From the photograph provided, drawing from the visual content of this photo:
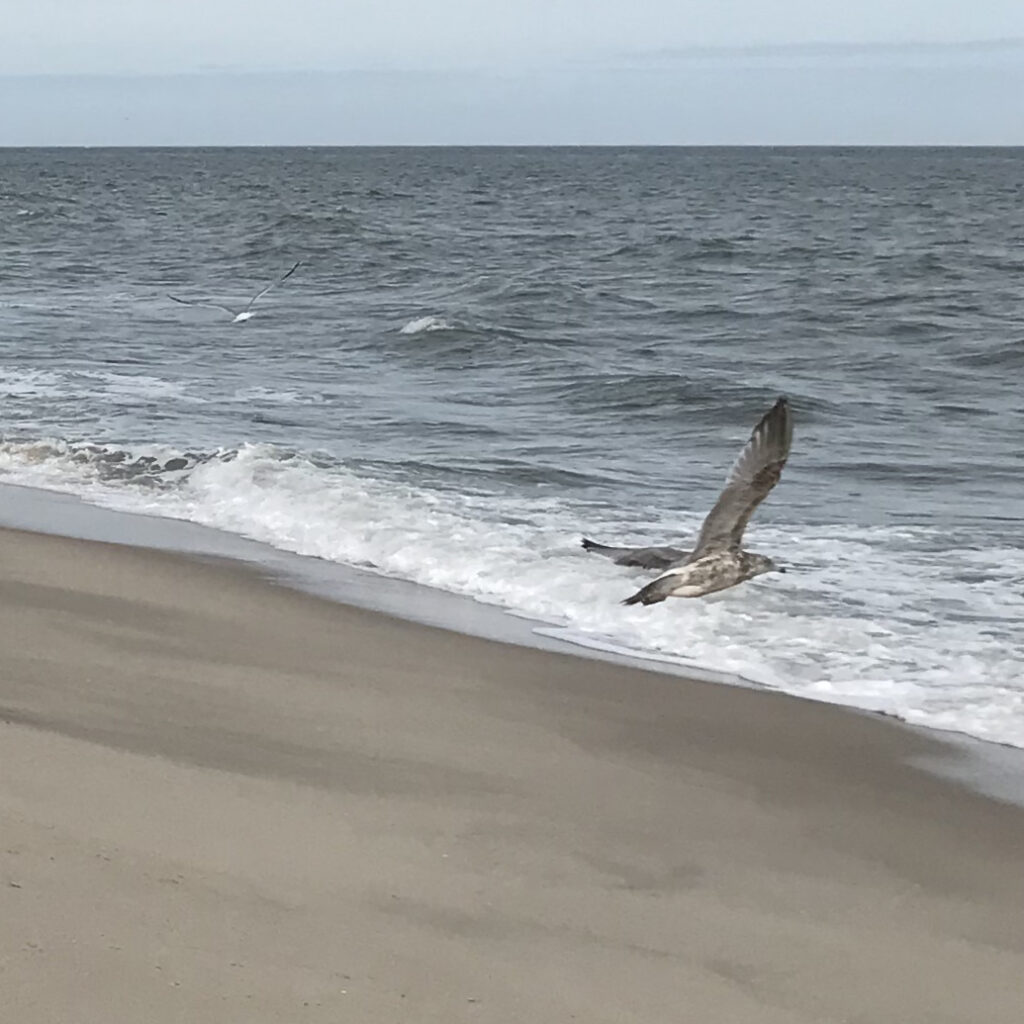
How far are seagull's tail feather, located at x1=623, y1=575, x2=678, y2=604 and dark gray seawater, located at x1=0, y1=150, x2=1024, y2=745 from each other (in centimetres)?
20

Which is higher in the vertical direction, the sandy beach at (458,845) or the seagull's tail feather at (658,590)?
the seagull's tail feather at (658,590)

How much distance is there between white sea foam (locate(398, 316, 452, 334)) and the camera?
17000 millimetres

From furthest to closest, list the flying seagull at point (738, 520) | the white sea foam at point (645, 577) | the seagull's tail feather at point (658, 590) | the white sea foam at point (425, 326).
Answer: the white sea foam at point (425, 326)
the flying seagull at point (738, 520)
the seagull's tail feather at point (658, 590)
the white sea foam at point (645, 577)

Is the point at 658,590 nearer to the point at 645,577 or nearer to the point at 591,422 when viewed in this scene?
the point at 645,577

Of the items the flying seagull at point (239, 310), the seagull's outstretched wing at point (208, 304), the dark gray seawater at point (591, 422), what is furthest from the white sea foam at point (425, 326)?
the seagull's outstretched wing at point (208, 304)

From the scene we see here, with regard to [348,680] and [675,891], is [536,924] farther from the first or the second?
[348,680]

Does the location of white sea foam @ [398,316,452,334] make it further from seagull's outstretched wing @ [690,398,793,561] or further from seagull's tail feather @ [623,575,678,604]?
seagull's tail feather @ [623,575,678,604]

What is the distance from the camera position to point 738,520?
6.38 m

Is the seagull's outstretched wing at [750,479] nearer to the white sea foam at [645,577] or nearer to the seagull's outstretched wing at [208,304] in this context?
the white sea foam at [645,577]

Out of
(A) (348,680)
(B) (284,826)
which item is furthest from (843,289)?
(B) (284,826)

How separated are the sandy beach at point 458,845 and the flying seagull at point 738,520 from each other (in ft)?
2.00

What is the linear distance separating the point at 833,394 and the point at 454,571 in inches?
295

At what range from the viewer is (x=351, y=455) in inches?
396

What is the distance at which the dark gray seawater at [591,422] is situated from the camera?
6504 mm
